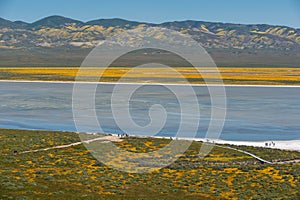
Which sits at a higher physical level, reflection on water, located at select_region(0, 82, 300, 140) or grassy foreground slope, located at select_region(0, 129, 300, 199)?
reflection on water, located at select_region(0, 82, 300, 140)

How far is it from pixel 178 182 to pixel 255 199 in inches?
165

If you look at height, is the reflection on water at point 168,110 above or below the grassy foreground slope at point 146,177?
above

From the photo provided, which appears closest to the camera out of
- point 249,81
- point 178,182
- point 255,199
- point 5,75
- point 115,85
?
point 255,199

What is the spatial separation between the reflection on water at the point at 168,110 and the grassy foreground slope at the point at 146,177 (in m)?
9.24

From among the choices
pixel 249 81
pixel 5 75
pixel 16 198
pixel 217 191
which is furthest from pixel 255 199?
pixel 5 75

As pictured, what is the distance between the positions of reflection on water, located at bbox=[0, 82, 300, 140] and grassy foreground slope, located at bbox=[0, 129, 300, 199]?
9.24m

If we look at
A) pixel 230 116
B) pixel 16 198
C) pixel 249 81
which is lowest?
pixel 16 198

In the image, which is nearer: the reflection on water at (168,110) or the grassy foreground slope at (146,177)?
the grassy foreground slope at (146,177)

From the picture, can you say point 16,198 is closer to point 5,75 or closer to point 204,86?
point 204,86

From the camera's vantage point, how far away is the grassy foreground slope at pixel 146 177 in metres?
23.1

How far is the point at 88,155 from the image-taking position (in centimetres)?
3162

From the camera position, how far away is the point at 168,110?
5388 centimetres

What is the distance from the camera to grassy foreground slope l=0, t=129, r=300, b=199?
23141 mm

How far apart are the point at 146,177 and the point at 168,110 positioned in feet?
91.0
